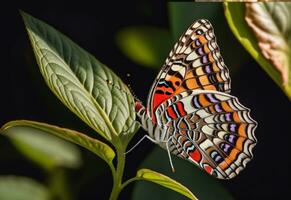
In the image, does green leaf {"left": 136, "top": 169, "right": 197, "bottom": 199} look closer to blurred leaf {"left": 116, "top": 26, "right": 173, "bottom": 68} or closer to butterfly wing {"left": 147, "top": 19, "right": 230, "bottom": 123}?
butterfly wing {"left": 147, "top": 19, "right": 230, "bottom": 123}

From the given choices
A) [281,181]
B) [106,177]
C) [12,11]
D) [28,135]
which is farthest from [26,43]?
[281,181]

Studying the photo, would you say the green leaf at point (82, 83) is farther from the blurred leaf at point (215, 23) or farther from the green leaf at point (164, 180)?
the blurred leaf at point (215, 23)

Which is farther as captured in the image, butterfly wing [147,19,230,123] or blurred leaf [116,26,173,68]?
blurred leaf [116,26,173,68]

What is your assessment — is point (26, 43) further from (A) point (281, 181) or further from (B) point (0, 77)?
(A) point (281, 181)

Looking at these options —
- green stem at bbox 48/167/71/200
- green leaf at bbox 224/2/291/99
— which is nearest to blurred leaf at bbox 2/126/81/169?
green stem at bbox 48/167/71/200

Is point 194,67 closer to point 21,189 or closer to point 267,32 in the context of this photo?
point 267,32

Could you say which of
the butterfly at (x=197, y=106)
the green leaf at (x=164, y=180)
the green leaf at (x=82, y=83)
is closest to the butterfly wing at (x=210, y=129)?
the butterfly at (x=197, y=106)

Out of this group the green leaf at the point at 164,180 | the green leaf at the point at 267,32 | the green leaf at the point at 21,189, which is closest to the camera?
the green leaf at the point at 164,180
